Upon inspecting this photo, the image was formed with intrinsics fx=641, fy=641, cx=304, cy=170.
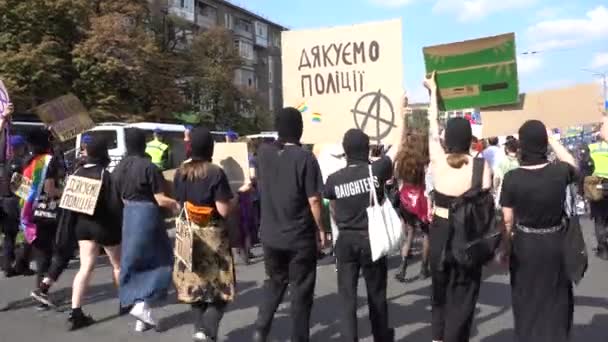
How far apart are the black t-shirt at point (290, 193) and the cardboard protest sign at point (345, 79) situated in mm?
1002

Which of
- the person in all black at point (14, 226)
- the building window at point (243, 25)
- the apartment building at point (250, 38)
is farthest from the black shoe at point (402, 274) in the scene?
the building window at point (243, 25)

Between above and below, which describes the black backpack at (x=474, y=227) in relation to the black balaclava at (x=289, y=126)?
below

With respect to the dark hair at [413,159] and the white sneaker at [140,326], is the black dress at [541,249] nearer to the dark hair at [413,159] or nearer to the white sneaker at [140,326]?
the dark hair at [413,159]

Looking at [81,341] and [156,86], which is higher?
[156,86]

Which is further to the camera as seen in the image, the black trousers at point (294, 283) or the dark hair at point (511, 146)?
the dark hair at point (511, 146)

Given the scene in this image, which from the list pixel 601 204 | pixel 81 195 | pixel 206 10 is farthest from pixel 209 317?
pixel 206 10

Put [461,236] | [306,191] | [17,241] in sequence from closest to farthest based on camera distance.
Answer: [461,236]
[306,191]
[17,241]

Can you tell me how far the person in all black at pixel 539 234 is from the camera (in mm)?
4117

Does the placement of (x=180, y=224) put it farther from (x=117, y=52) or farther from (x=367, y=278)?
(x=117, y=52)

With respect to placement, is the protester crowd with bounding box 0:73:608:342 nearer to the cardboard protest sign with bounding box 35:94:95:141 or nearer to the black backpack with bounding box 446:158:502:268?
the black backpack with bounding box 446:158:502:268

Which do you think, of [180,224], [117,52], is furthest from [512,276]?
[117,52]

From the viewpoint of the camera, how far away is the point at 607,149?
28.5 feet

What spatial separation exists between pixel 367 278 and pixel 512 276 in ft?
3.43

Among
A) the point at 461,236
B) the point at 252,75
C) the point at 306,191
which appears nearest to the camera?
the point at 461,236
